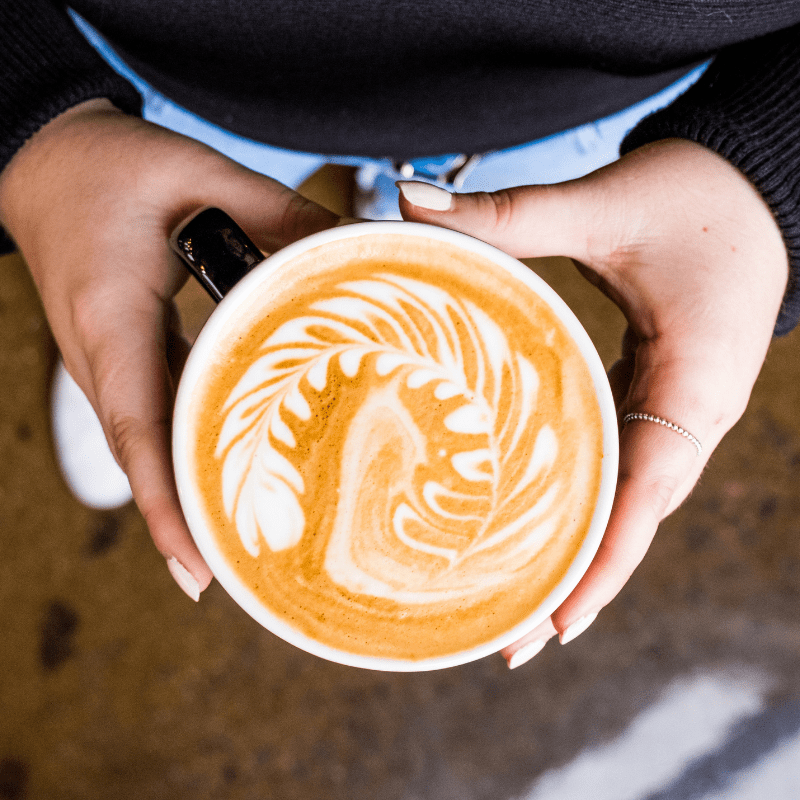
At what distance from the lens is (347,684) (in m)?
1.56

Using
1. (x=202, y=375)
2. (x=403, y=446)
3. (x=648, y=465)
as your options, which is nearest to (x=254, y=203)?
(x=202, y=375)

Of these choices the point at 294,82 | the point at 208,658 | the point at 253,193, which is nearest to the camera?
the point at 253,193

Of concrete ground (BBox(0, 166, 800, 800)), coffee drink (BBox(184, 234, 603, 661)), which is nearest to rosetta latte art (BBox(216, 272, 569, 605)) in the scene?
coffee drink (BBox(184, 234, 603, 661))

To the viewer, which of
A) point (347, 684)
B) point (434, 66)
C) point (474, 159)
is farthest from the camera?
point (347, 684)

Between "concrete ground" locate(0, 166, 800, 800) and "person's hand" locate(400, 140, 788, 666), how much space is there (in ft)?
2.36

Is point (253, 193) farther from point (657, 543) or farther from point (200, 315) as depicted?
point (657, 543)

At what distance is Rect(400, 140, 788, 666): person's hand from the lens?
0.81 meters

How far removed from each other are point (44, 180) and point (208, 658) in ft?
3.85

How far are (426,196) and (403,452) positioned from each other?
11.7 inches

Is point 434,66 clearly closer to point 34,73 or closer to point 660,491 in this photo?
point 34,73

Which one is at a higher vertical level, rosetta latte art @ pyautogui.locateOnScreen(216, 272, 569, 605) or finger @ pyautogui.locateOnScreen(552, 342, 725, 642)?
rosetta latte art @ pyautogui.locateOnScreen(216, 272, 569, 605)

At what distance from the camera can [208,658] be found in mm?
1549

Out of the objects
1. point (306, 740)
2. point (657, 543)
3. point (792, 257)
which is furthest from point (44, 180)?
point (657, 543)

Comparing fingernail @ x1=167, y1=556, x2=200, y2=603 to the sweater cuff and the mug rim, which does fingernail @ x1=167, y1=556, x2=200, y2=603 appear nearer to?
the mug rim
